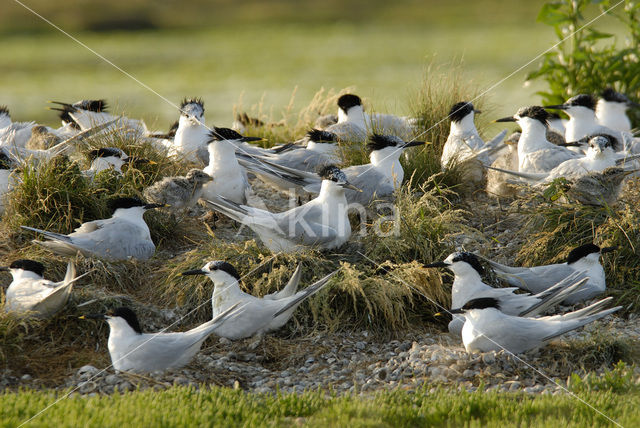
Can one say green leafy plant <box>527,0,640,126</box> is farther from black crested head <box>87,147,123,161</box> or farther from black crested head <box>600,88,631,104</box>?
black crested head <box>87,147,123,161</box>

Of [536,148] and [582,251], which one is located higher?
[536,148]

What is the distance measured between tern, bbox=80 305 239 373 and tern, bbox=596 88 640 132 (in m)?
6.15

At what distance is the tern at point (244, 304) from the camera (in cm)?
450

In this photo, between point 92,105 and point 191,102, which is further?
point 92,105

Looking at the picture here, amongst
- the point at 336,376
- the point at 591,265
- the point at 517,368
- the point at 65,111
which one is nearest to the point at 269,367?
the point at 336,376

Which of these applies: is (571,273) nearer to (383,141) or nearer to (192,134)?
(383,141)

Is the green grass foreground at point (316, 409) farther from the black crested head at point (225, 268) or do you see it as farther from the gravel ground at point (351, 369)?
the black crested head at point (225, 268)

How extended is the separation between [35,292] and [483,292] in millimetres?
2757

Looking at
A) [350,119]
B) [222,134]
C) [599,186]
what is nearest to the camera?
[599,186]

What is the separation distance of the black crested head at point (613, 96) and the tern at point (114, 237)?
5.69m

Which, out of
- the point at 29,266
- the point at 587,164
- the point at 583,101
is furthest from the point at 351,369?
the point at 583,101

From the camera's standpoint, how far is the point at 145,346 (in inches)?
158

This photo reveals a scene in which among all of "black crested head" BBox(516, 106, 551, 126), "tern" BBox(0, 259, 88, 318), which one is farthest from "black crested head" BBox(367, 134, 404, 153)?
"tern" BBox(0, 259, 88, 318)

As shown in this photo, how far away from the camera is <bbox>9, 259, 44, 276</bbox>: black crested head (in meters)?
4.66
